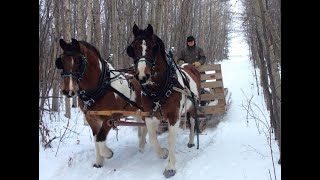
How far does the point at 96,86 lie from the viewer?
553cm

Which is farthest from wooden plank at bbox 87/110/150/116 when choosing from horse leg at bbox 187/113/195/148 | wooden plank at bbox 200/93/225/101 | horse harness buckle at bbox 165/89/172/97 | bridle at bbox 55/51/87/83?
wooden plank at bbox 200/93/225/101

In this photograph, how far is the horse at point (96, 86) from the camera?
16.9 feet

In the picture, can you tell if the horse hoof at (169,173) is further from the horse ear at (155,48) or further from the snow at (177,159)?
the horse ear at (155,48)

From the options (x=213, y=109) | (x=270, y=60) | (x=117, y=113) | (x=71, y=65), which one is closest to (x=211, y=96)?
(x=213, y=109)

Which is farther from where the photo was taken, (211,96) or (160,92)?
(211,96)

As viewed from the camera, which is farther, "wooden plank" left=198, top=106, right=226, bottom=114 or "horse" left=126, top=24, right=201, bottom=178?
"wooden plank" left=198, top=106, right=226, bottom=114

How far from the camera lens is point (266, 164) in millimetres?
5602

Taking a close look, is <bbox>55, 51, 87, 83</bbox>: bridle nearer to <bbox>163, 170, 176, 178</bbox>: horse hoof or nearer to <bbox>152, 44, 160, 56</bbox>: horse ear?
<bbox>152, 44, 160, 56</bbox>: horse ear

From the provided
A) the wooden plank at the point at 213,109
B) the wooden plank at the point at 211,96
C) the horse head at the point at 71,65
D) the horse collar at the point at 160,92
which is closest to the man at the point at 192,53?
the wooden plank at the point at 211,96

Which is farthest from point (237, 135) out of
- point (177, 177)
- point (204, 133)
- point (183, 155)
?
point (177, 177)

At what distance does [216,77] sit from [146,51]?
3.86 metres

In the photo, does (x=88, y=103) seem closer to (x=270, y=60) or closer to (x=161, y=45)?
(x=161, y=45)

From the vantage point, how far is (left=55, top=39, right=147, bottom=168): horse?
5141mm
